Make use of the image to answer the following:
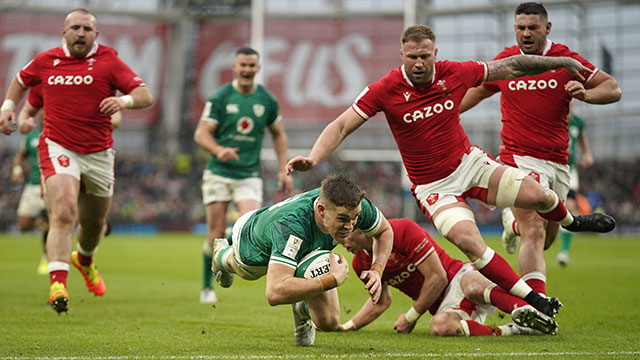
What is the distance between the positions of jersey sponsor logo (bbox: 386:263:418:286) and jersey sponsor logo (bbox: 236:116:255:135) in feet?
11.8

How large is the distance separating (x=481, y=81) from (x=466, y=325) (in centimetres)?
207

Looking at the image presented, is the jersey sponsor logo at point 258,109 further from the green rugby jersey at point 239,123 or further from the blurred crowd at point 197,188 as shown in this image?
the blurred crowd at point 197,188

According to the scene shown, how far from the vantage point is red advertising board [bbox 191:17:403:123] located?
A: 3212 cm

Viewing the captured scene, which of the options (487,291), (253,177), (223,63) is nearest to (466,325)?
(487,291)

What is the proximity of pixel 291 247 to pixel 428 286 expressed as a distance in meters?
1.79

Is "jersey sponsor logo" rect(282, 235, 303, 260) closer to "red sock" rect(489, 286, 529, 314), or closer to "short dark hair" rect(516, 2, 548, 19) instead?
"red sock" rect(489, 286, 529, 314)

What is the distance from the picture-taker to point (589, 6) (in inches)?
1528

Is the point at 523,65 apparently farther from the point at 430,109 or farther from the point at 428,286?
the point at 428,286

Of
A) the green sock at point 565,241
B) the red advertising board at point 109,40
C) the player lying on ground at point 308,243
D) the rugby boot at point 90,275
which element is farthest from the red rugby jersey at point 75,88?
the red advertising board at point 109,40

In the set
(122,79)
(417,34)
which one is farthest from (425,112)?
(122,79)

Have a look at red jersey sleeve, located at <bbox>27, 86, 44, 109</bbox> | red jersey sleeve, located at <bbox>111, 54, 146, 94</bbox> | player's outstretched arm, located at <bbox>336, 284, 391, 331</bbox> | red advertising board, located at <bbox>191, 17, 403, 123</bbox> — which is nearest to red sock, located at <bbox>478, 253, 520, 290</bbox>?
player's outstretched arm, located at <bbox>336, 284, 391, 331</bbox>

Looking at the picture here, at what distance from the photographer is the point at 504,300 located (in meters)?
6.70

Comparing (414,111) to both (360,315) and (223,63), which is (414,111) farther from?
(223,63)

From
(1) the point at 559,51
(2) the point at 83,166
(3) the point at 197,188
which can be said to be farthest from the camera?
(3) the point at 197,188
